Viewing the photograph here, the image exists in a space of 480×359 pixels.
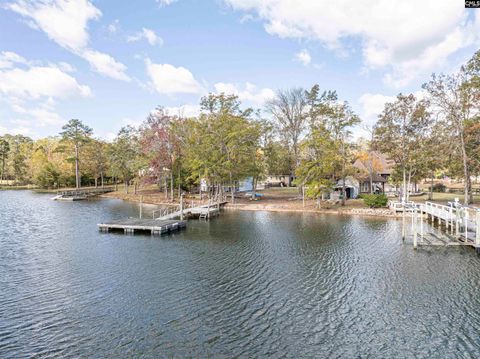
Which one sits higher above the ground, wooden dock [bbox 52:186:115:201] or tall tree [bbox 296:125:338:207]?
tall tree [bbox 296:125:338:207]

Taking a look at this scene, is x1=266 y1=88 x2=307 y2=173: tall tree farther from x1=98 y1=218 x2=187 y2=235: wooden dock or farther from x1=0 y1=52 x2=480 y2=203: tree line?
x1=98 y1=218 x2=187 y2=235: wooden dock

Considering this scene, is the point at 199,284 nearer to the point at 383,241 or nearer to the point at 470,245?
the point at 383,241

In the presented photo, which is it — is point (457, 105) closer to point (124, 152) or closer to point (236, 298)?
point (236, 298)

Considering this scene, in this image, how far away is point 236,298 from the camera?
1347 centimetres

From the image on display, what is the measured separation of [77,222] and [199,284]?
72.4 feet

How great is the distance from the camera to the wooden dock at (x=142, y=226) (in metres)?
26.5

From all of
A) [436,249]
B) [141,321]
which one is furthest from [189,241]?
[436,249]

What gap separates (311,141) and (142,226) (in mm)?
22014

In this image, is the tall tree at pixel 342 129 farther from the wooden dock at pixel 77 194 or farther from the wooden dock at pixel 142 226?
the wooden dock at pixel 77 194

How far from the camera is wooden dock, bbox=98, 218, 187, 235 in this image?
26.5 meters

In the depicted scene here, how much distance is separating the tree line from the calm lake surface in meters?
17.3

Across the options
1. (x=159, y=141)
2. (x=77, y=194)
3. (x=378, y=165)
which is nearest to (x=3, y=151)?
(x=77, y=194)

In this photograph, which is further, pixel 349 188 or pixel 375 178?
pixel 375 178

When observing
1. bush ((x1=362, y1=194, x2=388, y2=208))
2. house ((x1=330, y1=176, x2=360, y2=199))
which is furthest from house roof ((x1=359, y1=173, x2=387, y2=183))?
bush ((x1=362, y1=194, x2=388, y2=208))
